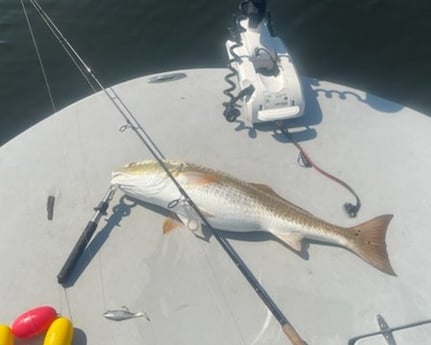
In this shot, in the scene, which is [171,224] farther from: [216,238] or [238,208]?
[238,208]

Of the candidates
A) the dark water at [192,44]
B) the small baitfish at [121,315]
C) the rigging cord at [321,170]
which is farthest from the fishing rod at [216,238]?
the dark water at [192,44]

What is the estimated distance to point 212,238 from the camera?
168 inches

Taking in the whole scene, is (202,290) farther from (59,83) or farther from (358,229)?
(59,83)

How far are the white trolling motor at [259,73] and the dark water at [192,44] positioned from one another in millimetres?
2682

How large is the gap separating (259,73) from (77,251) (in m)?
2.48

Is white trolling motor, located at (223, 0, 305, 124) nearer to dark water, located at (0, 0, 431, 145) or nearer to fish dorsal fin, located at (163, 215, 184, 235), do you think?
fish dorsal fin, located at (163, 215, 184, 235)

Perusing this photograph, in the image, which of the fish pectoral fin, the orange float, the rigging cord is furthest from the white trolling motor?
the orange float

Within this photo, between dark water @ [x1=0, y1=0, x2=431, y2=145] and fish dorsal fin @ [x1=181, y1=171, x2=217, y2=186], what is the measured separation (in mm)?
3962

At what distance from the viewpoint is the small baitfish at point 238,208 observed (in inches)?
159

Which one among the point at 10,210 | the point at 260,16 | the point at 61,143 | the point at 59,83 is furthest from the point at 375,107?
the point at 59,83

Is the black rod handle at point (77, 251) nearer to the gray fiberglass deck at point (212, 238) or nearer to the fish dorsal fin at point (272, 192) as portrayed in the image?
the gray fiberglass deck at point (212, 238)

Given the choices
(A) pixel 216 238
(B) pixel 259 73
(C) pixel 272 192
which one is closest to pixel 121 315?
(A) pixel 216 238

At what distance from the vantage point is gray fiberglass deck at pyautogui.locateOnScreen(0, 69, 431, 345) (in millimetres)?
3793

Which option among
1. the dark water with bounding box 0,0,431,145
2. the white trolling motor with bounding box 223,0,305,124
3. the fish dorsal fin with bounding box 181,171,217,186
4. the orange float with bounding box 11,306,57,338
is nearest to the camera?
the orange float with bounding box 11,306,57,338
